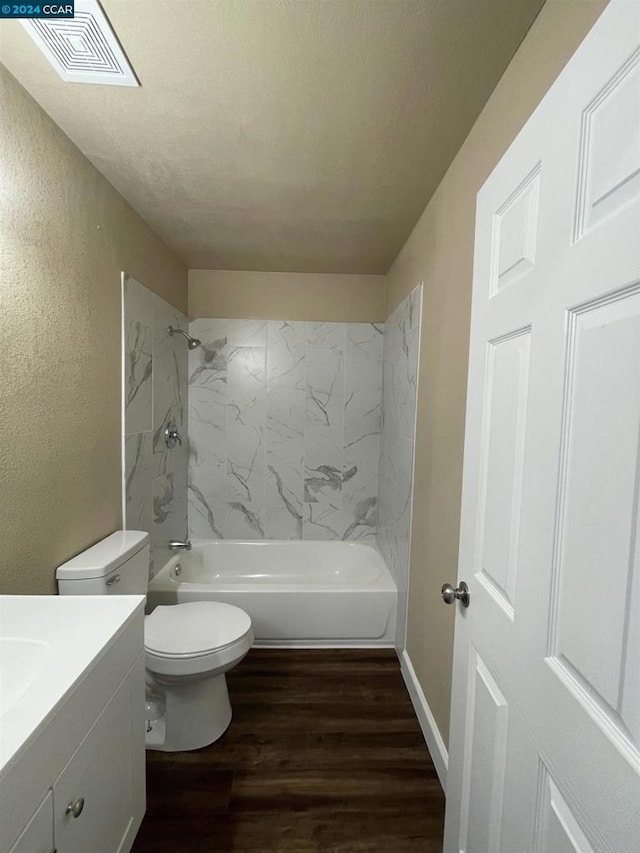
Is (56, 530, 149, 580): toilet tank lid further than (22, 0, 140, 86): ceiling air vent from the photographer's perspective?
Yes

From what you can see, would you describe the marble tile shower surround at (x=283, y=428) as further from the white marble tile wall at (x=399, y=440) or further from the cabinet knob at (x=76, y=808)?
the cabinet knob at (x=76, y=808)

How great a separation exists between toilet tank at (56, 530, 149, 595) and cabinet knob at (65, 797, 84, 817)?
0.70 meters

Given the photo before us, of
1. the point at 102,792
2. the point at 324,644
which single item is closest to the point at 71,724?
the point at 102,792

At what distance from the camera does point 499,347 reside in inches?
34.5

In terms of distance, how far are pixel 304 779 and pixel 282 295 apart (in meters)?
2.68

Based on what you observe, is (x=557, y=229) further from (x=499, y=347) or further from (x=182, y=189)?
(x=182, y=189)

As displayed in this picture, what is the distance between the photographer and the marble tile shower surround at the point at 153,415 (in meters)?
1.99

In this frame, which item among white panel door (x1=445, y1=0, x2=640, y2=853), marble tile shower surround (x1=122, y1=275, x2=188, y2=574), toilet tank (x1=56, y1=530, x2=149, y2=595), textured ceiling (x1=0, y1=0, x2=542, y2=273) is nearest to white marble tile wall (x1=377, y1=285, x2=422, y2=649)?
textured ceiling (x1=0, y1=0, x2=542, y2=273)

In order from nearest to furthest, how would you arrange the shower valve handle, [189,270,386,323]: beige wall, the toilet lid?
1. the toilet lid
2. the shower valve handle
3. [189,270,386,323]: beige wall

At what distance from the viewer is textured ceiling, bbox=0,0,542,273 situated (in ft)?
3.22

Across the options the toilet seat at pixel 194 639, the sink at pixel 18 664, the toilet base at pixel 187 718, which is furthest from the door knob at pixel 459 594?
the toilet base at pixel 187 718

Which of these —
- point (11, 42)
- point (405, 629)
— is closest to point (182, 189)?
point (11, 42)

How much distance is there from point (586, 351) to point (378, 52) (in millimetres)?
1018

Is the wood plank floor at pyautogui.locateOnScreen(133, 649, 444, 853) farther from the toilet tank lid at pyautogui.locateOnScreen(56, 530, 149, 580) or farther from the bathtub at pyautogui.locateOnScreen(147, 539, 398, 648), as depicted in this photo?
the toilet tank lid at pyautogui.locateOnScreen(56, 530, 149, 580)
